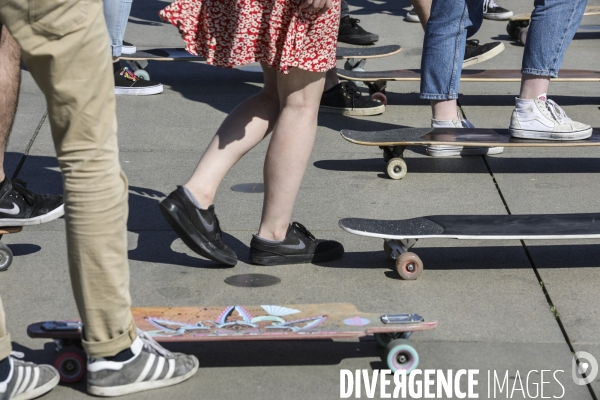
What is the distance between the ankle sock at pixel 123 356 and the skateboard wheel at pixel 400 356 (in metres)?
0.82

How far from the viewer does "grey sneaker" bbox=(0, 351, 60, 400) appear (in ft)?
8.73

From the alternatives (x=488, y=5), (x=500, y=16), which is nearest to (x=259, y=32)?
(x=500, y=16)

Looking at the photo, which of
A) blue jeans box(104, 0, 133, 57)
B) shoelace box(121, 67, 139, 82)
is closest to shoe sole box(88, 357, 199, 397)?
blue jeans box(104, 0, 133, 57)

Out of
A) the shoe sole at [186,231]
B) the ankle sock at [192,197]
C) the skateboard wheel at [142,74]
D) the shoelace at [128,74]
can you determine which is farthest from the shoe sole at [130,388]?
the skateboard wheel at [142,74]

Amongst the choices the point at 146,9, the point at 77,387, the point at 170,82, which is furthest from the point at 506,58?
the point at 77,387

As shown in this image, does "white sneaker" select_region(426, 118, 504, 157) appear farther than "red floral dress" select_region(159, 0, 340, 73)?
Yes

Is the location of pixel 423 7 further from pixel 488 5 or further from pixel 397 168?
pixel 488 5

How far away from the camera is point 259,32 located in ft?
11.6

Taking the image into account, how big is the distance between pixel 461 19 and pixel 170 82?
3007 mm

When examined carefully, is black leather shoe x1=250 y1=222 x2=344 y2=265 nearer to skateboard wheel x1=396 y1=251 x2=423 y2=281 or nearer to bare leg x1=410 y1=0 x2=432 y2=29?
skateboard wheel x1=396 y1=251 x2=423 y2=281

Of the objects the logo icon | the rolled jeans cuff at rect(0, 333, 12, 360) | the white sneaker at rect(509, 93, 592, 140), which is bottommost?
the logo icon

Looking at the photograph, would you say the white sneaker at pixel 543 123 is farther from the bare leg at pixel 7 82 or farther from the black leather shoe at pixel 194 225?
A: the bare leg at pixel 7 82

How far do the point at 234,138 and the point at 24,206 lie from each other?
3.29ft

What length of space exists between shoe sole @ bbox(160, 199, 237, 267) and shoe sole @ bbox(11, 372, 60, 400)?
94 centimetres
